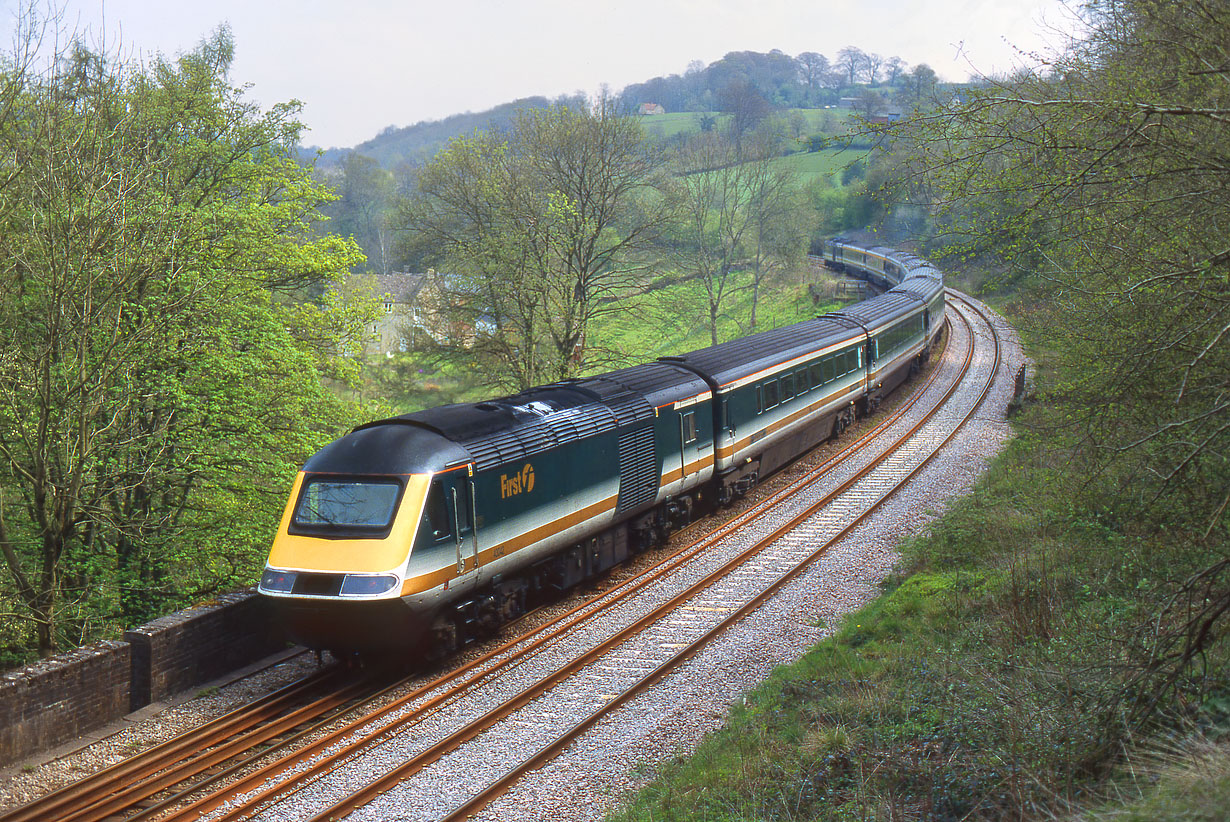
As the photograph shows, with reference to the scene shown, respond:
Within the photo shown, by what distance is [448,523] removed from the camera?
11672 mm

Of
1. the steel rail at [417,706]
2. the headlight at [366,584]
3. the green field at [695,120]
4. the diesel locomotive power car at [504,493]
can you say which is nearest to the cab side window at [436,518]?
the diesel locomotive power car at [504,493]

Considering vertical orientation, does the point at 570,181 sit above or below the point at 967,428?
above

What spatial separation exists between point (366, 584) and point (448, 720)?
1.83 meters

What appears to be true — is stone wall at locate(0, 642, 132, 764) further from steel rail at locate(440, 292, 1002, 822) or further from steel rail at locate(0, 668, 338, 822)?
steel rail at locate(440, 292, 1002, 822)

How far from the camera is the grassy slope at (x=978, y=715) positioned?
6.33 metres

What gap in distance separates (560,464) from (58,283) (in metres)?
7.33

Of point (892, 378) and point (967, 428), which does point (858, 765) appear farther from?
point (892, 378)

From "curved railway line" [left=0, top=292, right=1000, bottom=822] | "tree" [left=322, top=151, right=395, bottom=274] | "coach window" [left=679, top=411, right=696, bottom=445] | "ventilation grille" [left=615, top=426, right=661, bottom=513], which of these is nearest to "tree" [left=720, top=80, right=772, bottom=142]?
"tree" [left=322, top=151, right=395, bottom=274]

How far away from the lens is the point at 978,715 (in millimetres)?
7980

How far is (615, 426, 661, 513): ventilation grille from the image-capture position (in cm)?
1555

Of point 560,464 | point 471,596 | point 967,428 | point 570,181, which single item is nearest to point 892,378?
point 967,428

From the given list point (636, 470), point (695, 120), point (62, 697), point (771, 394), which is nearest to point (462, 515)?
point (636, 470)

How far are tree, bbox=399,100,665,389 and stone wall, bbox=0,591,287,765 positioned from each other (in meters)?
18.8

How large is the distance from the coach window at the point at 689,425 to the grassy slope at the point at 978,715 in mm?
5347
